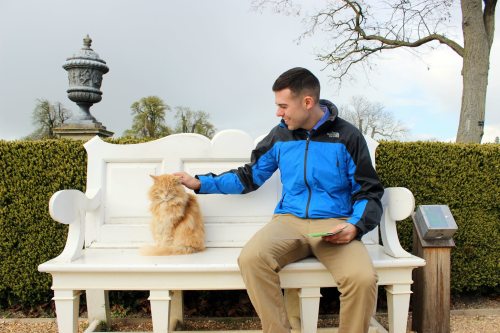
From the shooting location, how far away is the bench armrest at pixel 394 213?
9.00 ft

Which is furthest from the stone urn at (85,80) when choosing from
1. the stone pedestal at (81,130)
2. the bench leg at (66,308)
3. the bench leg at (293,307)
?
the bench leg at (293,307)

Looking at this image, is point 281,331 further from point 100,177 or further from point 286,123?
point 100,177

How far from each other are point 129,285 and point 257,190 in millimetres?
1137

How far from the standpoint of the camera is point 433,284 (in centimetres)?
307

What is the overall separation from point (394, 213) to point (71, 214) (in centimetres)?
207

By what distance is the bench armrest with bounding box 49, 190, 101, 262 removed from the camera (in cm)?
261

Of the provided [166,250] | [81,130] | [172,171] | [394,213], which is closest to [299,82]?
[394,213]

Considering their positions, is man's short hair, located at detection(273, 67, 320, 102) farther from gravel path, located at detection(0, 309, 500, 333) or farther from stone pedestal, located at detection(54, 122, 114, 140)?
stone pedestal, located at detection(54, 122, 114, 140)

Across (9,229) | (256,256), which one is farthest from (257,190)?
(9,229)

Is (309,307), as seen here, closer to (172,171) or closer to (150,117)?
(172,171)

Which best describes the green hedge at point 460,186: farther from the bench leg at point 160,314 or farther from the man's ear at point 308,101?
the bench leg at point 160,314

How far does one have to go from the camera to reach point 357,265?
7.63 ft

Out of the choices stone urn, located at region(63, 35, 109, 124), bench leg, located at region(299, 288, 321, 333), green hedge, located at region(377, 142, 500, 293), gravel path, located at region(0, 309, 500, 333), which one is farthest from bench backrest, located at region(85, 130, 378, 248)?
stone urn, located at region(63, 35, 109, 124)

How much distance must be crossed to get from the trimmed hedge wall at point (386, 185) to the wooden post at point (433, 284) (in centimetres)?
77
